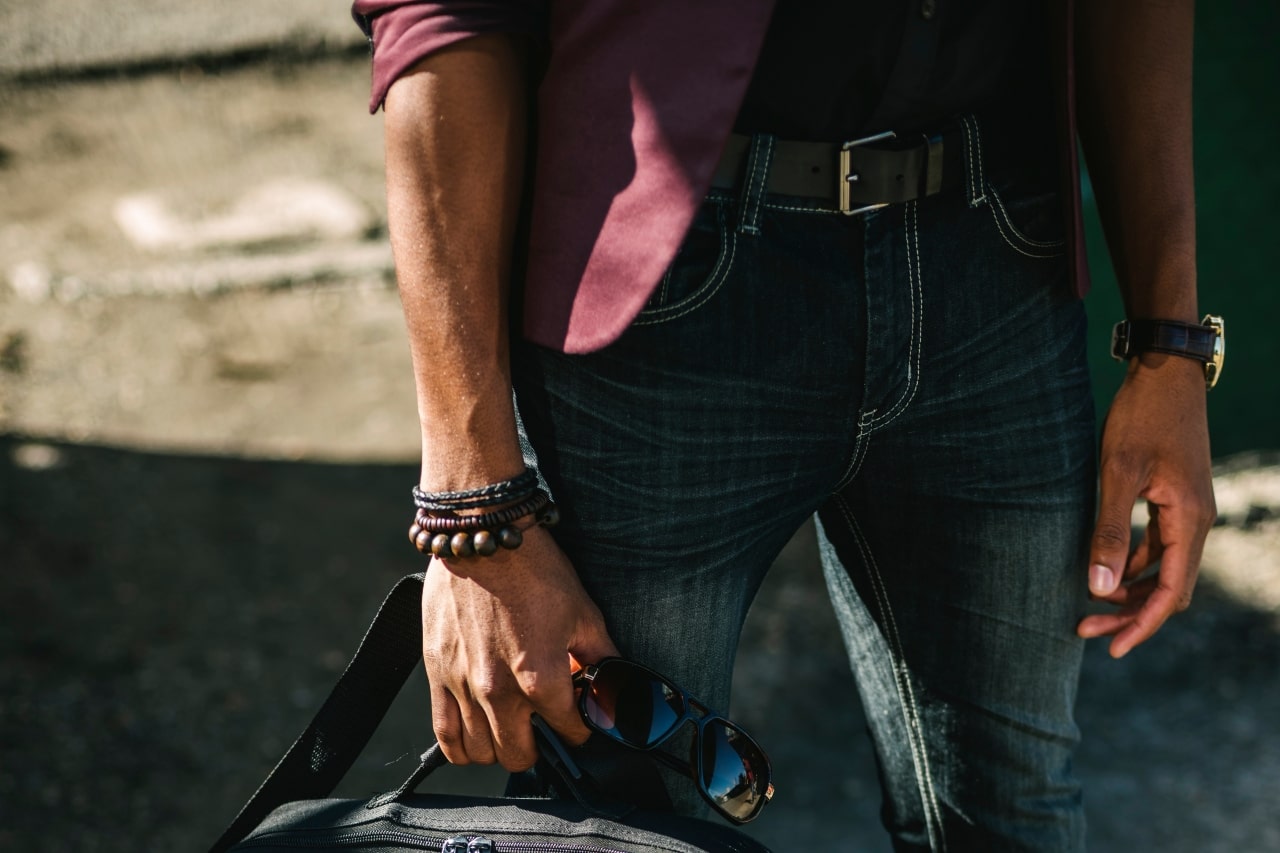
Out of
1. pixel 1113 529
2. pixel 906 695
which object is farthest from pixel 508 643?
pixel 1113 529

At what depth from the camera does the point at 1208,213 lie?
3.01 metres

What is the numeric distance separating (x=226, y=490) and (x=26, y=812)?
122 centimetres

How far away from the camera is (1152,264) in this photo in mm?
1279

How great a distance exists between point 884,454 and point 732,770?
36 cm

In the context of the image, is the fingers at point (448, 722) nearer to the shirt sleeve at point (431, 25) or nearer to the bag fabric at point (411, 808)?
the bag fabric at point (411, 808)

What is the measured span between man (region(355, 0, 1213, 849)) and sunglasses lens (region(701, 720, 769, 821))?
0.25 feet

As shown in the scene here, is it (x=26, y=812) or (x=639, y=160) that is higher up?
(x=639, y=160)

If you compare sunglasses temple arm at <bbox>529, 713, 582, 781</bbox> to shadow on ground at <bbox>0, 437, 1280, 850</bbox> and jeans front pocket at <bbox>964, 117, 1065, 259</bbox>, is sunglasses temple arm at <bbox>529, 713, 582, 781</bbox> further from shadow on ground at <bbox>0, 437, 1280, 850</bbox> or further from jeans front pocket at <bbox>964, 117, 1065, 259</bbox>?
shadow on ground at <bbox>0, 437, 1280, 850</bbox>

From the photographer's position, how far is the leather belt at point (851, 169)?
1048mm

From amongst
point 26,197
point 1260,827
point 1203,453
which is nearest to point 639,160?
point 1203,453

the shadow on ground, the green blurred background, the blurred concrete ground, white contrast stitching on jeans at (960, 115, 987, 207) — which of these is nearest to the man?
white contrast stitching on jeans at (960, 115, 987, 207)

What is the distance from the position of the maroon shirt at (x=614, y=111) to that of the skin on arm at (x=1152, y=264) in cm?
51

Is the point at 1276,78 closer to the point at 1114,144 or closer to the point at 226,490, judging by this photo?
the point at 1114,144

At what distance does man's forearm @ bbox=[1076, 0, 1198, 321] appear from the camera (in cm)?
123
